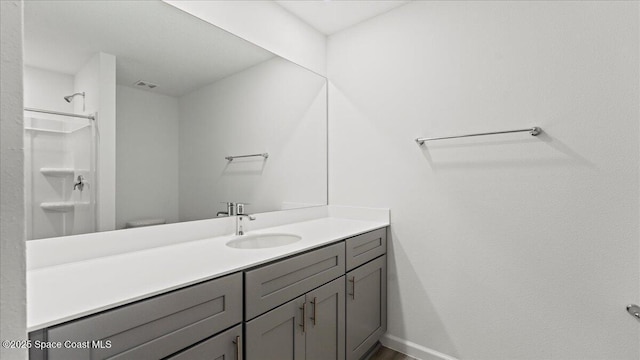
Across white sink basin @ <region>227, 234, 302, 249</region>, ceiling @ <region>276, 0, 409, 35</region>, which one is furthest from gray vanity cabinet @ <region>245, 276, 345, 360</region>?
ceiling @ <region>276, 0, 409, 35</region>

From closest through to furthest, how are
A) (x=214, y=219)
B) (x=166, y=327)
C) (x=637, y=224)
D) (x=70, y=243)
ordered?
1. (x=166, y=327)
2. (x=70, y=243)
3. (x=637, y=224)
4. (x=214, y=219)

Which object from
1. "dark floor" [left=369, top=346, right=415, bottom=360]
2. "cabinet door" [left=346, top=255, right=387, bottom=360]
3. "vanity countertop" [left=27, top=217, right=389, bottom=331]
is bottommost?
"dark floor" [left=369, top=346, right=415, bottom=360]

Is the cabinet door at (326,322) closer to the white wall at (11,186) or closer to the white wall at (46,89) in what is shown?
the white wall at (11,186)

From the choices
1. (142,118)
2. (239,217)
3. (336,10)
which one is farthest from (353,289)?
(336,10)

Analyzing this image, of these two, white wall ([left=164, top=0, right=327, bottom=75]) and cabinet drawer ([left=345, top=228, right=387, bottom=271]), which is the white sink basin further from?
white wall ([left=164, top=0, right=327, bottom=75])

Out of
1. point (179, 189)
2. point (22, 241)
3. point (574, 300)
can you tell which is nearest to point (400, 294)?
point (574, 300)

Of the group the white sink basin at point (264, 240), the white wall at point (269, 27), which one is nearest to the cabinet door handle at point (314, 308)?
the white sink basin at point (264, 240)

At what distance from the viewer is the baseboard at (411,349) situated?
1.86 m

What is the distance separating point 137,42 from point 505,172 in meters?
1.97

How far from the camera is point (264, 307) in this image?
47.2 inches

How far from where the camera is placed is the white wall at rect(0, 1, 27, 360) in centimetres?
41

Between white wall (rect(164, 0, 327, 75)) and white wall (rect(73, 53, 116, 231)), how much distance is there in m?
0.49

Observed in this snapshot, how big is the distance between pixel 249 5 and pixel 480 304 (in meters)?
2.25

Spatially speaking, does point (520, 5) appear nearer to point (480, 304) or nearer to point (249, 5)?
point (249, 5)
